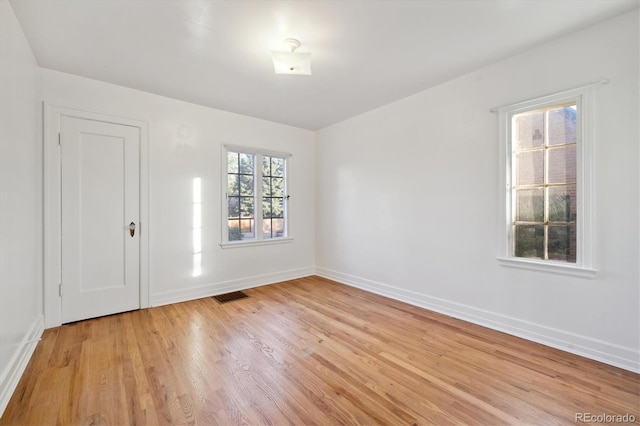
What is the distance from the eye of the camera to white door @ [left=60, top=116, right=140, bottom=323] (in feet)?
9.54

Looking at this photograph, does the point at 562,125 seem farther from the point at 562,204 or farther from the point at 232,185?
the point at 232,185

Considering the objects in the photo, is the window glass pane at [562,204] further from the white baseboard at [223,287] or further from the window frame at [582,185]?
the white baseboard at [223,287]

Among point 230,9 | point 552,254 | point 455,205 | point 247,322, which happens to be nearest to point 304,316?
point 247,322

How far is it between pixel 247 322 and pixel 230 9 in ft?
9.19

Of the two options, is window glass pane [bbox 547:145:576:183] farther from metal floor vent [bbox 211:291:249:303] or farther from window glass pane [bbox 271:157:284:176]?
metal floor vent [bbox 211:291:249:303]

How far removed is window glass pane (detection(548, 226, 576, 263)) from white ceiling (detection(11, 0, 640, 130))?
1646 millimetres

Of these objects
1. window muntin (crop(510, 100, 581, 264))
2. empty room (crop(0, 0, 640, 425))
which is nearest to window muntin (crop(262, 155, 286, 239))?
empty room (crop(0, 0, 640, 425))

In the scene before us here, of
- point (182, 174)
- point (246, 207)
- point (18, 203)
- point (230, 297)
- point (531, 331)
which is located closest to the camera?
point (18, 203)

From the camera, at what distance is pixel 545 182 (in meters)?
2.48

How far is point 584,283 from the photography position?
225cm

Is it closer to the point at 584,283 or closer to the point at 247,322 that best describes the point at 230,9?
the point at 247,322

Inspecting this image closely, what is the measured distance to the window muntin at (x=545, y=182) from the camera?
2.35 metres

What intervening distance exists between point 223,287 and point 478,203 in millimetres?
3440

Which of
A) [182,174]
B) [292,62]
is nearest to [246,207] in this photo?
[182,174]
